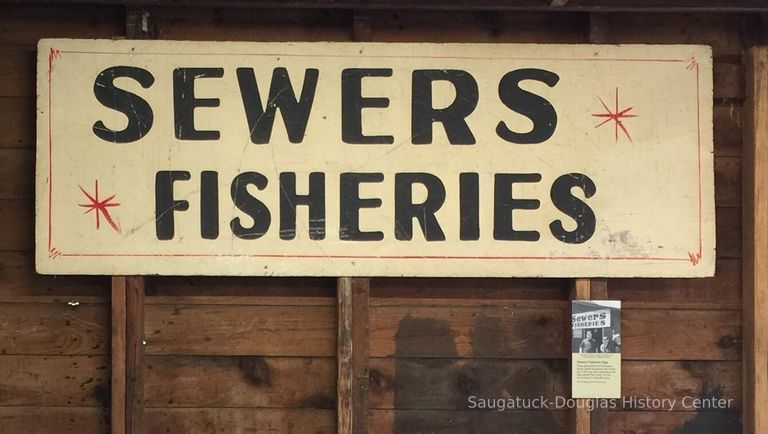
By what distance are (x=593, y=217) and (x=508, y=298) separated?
17.3 inches

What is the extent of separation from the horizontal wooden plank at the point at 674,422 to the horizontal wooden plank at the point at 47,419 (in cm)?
194

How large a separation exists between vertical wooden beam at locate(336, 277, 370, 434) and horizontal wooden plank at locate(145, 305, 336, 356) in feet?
0.30

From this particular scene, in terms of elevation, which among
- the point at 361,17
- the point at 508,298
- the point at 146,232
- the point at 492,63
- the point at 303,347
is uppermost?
the point at 361,17

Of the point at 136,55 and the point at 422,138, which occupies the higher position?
the point at 136,55

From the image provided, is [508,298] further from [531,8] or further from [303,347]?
[531,8]

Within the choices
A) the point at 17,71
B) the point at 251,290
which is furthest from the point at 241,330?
the point at 17,71

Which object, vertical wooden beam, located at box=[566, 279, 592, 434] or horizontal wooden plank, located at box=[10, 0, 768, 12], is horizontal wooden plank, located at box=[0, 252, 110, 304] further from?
vertical wooden beam, located at box=[566, 279, 592, 434]

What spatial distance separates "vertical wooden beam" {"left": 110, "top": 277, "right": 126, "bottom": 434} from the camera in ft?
8.76

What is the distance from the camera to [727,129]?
279cm

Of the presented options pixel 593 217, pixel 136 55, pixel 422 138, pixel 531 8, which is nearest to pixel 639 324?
pixel 593 217

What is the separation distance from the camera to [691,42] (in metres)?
2.79

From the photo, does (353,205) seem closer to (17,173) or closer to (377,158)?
(377,158)

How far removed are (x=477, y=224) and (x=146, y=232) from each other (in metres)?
1.21

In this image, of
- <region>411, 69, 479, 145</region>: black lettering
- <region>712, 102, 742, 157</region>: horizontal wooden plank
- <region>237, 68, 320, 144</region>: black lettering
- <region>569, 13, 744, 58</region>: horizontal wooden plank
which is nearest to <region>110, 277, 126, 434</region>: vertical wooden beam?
<region>237, 68, 320, 144</region>: black lettering
